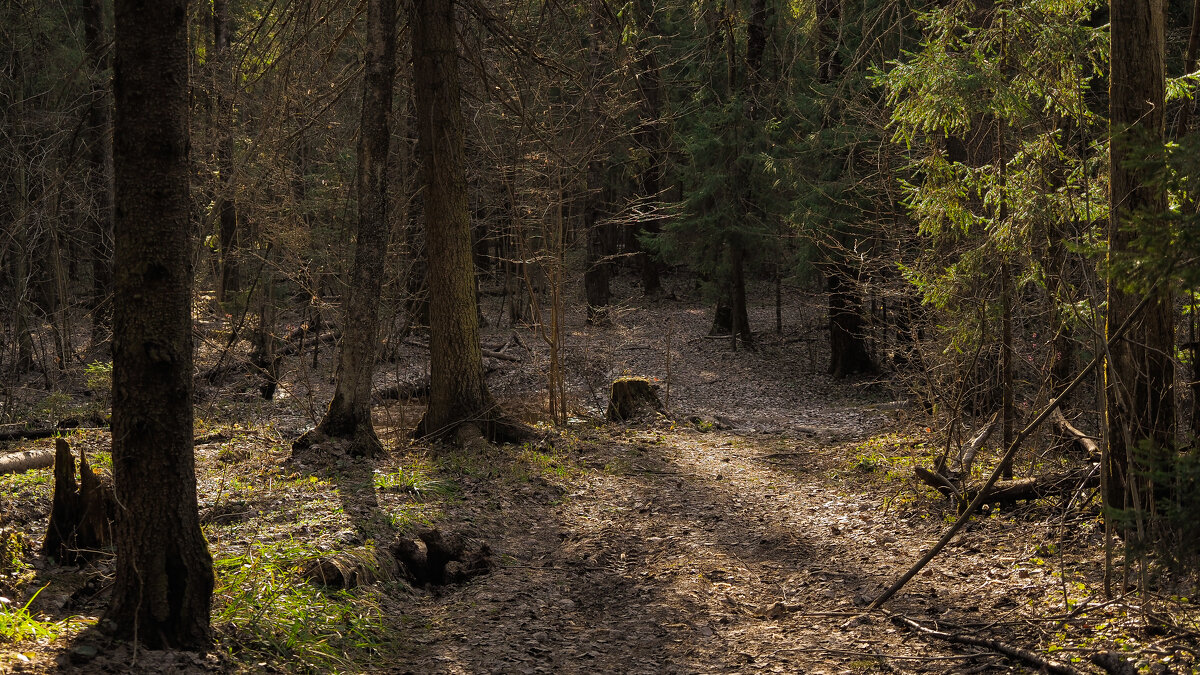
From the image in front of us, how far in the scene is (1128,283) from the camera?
3.46 m

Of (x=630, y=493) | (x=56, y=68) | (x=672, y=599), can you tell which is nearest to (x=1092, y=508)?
(x=672, y=599)

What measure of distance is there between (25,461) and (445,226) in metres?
5.08

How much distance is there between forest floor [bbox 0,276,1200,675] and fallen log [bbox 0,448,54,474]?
14cm

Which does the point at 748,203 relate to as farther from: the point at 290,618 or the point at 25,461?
the point at 290,618

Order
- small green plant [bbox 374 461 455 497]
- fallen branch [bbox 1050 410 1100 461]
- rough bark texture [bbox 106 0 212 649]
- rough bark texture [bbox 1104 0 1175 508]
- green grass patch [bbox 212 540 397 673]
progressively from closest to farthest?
1. rough bark texture [bbox 106 0 212 649]
2. green grass patch [bbox 212 540 397 673]
3. rough bark texture [bbox 1104 0 1175 508]
4. fallen branch [bbox 1050 410 1100 461]
5. small green plant [bbox 374 461 455 497]

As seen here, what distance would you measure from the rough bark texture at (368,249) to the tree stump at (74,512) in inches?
161

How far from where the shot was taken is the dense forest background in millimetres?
5199

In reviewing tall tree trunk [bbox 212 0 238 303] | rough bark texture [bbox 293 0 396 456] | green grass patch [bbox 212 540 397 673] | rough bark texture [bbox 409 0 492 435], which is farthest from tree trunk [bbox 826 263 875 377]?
green grass patch [bbox 212 540 397 673]

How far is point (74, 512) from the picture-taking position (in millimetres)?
5285

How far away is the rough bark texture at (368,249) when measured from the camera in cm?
947

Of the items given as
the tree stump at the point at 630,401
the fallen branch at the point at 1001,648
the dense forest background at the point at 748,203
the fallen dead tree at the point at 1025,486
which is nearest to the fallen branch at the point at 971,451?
the dense forest background at the point at 748,203

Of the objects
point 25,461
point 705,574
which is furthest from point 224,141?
point 705,574

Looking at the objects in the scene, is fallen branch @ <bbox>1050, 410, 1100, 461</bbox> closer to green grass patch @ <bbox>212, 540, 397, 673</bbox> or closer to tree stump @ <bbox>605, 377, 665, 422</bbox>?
green grass patch @ <bbox>212, 540, 397, 673</bbox>

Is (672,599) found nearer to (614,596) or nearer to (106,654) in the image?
(614,596)
